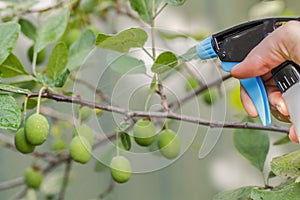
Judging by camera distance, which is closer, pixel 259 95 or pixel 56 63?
pixel 259 95

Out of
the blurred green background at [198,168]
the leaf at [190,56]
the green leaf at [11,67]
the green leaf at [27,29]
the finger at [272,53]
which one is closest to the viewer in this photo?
the finger at [272,53]

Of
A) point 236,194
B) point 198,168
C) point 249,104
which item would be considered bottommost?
point 198,168

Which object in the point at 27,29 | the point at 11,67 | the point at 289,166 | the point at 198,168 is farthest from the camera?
the point at 198,168

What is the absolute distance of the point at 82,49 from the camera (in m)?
0.66

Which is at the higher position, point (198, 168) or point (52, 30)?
point (52, 30)

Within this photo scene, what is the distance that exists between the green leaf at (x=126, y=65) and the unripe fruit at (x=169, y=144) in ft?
0.26

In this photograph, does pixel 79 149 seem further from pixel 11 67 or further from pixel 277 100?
pixel 277 100

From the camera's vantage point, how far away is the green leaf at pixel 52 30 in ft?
2.21

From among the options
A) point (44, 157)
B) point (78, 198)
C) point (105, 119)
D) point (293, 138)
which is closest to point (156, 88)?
point (105, 119)

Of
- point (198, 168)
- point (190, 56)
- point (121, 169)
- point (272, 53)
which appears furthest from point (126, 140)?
point (198, 168)

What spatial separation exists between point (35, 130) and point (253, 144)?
283 mm

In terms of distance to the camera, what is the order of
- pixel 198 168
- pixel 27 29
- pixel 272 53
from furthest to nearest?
pixel 198 168 < pixel 27 29 < pixel 272 53

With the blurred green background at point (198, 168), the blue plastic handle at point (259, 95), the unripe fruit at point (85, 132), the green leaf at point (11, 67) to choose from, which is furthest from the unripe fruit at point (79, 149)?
the blurred green background at point (198, 168)

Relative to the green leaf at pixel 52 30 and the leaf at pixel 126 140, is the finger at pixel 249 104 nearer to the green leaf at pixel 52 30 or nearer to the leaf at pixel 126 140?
the leaf at pixel 126 140
